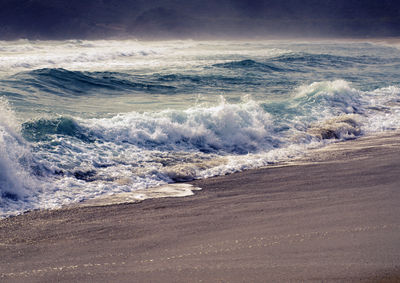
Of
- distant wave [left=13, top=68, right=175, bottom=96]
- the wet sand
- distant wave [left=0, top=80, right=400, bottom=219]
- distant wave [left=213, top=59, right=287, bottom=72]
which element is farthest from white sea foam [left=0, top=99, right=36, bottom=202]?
distant wave [left=213, top=59, right=287, bottom=72]

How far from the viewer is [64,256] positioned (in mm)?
3328

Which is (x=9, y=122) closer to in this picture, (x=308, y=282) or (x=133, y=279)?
(x=133, y=279)

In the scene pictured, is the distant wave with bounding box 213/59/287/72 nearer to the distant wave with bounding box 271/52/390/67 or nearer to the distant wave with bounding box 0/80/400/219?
the distant wave with bounding box 271/52/390/67

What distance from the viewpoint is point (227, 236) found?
3.65m

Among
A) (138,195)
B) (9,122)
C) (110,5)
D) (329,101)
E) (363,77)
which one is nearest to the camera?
(138,195)

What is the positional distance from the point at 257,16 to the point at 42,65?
59205 millimetres

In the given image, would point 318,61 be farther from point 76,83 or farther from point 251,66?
point 76,83

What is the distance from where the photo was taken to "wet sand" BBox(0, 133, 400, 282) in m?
3.07

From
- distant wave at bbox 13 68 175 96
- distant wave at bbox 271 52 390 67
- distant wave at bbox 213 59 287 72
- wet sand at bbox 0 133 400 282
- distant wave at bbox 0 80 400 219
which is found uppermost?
distant wave at bbox 271 52 390 67

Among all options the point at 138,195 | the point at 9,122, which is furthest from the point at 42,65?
the point at 138,195

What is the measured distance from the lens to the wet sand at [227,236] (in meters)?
3.07

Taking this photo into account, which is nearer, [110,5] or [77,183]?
[77,183]

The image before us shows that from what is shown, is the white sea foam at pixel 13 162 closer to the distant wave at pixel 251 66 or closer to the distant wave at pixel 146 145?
the distant wave at pixel 146 145

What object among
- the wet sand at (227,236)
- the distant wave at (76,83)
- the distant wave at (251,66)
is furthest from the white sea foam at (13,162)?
the distant wave at (251,66)
